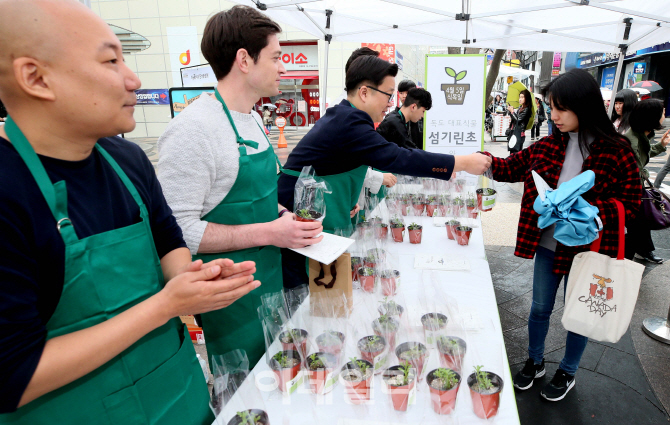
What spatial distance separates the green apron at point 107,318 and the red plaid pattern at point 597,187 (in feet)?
6.55

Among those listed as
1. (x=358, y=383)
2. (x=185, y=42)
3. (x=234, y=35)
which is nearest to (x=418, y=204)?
(x=234, y=35)

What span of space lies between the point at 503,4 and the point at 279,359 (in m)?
4.86

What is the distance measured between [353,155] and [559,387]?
1.88 m

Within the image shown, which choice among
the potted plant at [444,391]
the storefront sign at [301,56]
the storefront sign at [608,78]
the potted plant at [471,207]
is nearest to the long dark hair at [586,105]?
the potted plant at [471,207]

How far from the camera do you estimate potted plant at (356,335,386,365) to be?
1.27 metres

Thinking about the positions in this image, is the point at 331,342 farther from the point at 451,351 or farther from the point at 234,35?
the point at 234,35

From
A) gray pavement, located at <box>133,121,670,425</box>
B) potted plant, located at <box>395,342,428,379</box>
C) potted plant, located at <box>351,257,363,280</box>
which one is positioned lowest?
gray pavement, located at <box>133,121,670,425</box>

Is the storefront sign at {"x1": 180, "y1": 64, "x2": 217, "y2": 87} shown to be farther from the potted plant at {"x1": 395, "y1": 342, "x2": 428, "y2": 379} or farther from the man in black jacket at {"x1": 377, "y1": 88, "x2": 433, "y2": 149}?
the potted plant at {"x1": 395, "y1": 342, "x2": 428, "y2": 379}

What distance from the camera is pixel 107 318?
87 centimetres

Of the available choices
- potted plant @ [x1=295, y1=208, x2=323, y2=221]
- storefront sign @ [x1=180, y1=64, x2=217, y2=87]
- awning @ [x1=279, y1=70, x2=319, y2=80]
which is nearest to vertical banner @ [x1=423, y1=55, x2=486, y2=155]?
storefront sign @ [x1=180, y1=64, x2=217, y2=87]

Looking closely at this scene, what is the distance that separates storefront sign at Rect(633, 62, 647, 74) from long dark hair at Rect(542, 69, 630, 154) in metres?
22.8

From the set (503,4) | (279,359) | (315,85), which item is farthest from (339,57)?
(279,359)

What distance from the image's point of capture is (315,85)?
2016cm

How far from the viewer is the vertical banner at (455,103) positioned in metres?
4.59
